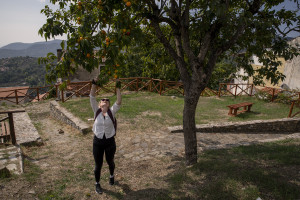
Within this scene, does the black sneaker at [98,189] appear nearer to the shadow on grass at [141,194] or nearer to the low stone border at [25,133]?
the shadow on grass at [141,194]

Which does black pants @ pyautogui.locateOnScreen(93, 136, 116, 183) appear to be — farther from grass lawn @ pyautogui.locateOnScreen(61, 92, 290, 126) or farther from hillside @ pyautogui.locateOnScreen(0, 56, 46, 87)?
hillside @ pyautogui.locateOnScreen(0, 56, 46, 87)

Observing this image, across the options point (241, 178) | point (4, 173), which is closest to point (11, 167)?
point (4, 173)

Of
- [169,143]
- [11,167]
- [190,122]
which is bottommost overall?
[169,143]

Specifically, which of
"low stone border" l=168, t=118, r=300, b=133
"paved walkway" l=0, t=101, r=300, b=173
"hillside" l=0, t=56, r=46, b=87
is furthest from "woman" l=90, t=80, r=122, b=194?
"hillside" l=0, t=56, r=46, b=87

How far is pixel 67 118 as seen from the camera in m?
8.10

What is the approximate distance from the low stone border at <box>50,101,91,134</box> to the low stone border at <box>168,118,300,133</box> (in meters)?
3.10

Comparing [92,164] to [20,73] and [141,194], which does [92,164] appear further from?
[20,73]

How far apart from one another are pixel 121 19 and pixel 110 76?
906mm

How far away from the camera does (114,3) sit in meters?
3.25

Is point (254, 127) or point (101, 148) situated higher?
point (101, 148)

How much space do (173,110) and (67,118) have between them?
4.93m

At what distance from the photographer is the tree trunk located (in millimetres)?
3815

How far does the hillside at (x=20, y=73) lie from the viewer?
74213mm

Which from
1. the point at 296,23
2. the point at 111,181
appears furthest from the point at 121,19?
the point at 296,23
